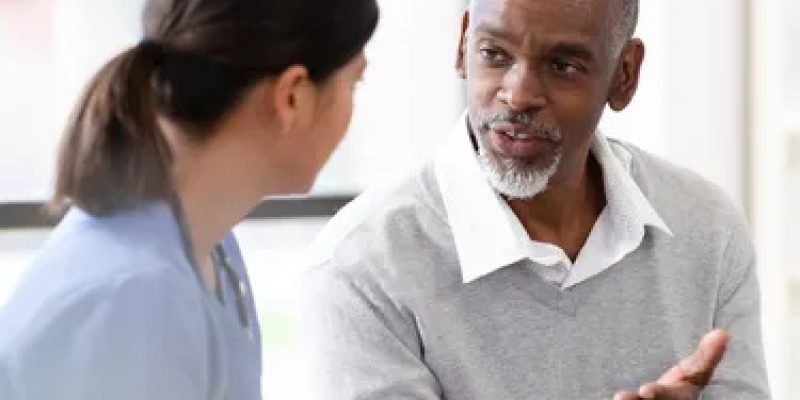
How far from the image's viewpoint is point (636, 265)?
157cm

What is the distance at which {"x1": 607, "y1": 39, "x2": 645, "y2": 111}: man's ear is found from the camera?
1.63m

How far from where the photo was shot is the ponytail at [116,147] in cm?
104

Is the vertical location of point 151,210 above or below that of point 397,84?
above

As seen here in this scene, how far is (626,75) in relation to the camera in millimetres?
1655

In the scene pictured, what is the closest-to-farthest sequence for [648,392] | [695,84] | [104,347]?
1. [104,347]
2. [648,392]
3. [695,84]

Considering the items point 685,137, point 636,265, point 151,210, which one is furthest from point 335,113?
point 685,137

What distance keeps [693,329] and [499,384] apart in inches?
10.4

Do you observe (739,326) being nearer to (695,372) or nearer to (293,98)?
(695,372)

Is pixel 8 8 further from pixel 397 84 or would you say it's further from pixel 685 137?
pixel 685 137

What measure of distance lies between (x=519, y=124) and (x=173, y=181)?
1.74 ft

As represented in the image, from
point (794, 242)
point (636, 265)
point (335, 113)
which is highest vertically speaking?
point (335, 113)

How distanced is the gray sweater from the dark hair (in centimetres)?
43

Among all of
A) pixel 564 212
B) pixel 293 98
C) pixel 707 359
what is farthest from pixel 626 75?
pixel 293 98

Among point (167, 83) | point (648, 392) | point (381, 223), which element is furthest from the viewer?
point (381, 223)
